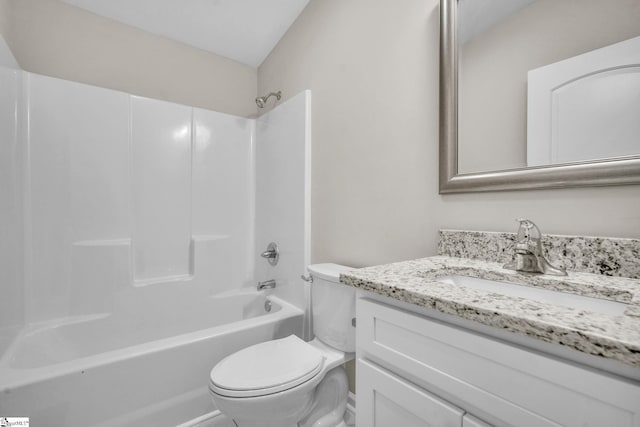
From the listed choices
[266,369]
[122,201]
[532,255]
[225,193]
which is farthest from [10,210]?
[532,255]

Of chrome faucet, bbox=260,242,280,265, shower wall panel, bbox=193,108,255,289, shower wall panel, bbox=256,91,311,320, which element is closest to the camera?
shower wall panel, bbox=256,91,311,320

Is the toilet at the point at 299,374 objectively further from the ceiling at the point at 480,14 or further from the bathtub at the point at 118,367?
the ceiling at the point at 480,14

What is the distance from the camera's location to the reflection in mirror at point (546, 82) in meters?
0.75

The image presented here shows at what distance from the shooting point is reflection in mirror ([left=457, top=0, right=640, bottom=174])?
2.46ft

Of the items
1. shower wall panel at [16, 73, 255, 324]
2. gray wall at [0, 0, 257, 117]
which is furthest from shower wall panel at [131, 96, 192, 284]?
gray wall at [0, 0, 257, 117]

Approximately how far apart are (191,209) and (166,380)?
119cm

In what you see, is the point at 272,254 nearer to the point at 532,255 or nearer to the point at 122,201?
the point at 122,201

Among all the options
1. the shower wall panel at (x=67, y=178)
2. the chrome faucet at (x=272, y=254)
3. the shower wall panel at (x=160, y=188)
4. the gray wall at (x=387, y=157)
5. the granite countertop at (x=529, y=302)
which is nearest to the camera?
the granite countertop at (x=529, y=302)

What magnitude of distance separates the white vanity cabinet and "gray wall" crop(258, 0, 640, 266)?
1.78 ft

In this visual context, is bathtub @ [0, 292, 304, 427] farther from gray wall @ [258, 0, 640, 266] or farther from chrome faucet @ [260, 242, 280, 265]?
gray wall @ [258, 0, 640, 266]

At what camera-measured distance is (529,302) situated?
554 mm

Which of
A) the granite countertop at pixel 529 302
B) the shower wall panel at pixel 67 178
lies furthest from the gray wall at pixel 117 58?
the granite countertop at pixel 529 302

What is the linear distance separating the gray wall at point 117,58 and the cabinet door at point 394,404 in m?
2.26

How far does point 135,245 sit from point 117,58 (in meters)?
1.27
